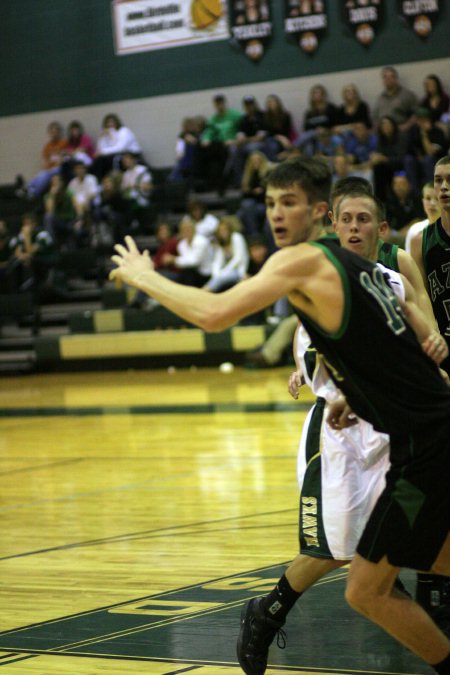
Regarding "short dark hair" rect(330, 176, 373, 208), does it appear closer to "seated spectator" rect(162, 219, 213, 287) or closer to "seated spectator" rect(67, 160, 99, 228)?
"seated spectator" rect(162, 219, 213, 287)

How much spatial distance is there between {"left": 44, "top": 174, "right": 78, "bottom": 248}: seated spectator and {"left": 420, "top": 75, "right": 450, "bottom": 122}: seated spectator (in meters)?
6.13

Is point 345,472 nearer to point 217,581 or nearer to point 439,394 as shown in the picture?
point 439,394

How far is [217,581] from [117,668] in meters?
1.32

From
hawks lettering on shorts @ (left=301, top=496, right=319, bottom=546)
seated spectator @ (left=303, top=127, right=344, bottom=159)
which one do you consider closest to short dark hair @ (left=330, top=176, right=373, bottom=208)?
Result: hawks lettering on shorts @ (left=301, top=496, right=319, bottom=546)

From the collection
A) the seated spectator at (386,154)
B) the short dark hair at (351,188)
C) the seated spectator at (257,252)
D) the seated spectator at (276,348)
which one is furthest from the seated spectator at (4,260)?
the short dark hair at (351,188)

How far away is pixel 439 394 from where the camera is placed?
3.40 metres

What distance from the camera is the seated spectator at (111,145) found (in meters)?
20.6

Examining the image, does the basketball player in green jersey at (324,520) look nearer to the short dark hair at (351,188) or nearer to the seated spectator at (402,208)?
the short dark hair at (351,188)

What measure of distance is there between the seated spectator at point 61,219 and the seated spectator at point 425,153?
603 centimetres

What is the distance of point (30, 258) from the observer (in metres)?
18.4

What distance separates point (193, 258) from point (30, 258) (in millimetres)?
3109

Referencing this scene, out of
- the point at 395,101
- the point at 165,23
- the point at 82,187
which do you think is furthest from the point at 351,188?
the point at 165,23

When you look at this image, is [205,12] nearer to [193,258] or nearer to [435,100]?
[435,100]

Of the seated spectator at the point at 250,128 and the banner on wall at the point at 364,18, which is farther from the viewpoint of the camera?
the banner on wall at the point at 364,18
